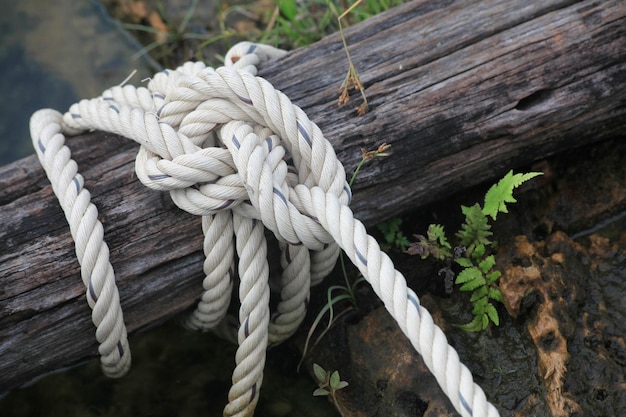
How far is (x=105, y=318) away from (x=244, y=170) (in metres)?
0.50

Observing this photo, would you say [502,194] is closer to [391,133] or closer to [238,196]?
[391,133]

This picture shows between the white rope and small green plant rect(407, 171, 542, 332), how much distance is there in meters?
0.28

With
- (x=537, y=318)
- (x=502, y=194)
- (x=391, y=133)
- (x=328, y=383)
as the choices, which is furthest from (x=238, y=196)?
(x=537, y=318)

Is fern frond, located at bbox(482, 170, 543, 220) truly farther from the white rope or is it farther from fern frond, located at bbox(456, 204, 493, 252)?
the white rope

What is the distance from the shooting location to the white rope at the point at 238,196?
1.58m

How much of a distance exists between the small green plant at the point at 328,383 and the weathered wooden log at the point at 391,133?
409 mm

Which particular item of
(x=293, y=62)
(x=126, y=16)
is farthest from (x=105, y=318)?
(x=126, y=16)

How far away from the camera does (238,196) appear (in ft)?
5.53

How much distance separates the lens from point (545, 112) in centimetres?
191

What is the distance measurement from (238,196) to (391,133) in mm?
457

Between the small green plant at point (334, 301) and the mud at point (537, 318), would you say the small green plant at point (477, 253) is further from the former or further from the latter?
the small green plant at point (334, 301)

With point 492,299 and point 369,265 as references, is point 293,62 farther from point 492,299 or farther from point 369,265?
point 492,299

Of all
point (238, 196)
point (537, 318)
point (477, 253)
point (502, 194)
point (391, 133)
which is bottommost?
point (537, 318)

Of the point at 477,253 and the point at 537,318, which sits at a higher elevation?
the point at 477,253
